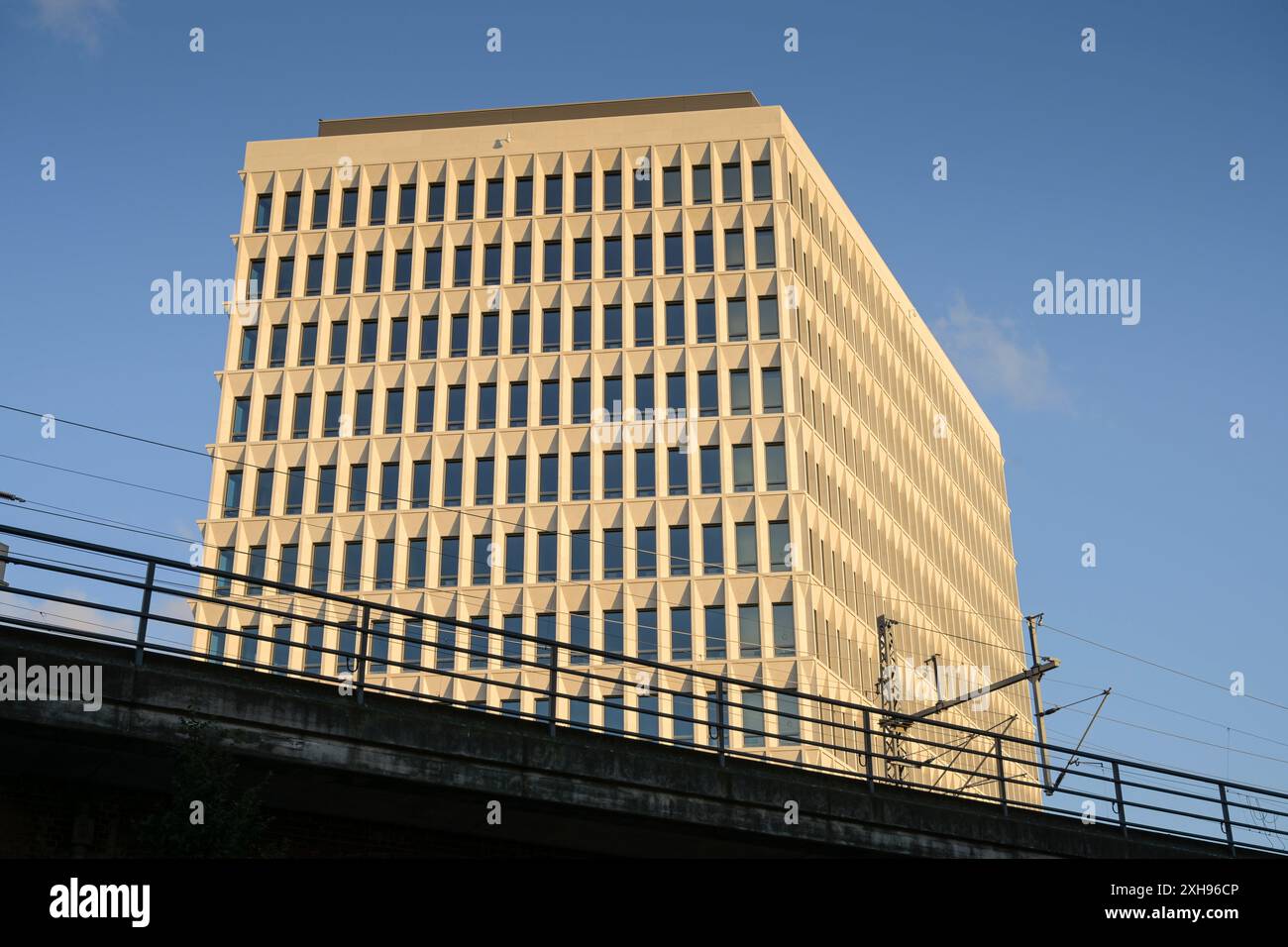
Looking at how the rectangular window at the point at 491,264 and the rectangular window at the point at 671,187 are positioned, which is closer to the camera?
the rectangular window at the point at 491,264

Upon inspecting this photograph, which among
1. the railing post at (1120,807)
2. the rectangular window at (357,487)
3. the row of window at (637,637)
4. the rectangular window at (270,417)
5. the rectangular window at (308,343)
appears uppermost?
the rectangular window at (308,343)

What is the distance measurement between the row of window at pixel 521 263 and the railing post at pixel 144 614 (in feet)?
168

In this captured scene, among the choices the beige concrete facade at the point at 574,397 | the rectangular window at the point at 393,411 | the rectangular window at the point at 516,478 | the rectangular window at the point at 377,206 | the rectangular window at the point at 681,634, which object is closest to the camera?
the rectangular window at the point at 681,634

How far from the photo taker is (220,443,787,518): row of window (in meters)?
63.5

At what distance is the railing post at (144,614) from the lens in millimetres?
16734

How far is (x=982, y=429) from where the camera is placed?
320ft

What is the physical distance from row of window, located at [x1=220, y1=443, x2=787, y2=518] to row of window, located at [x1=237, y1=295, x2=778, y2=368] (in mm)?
4965

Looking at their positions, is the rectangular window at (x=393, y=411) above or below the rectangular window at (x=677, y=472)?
above

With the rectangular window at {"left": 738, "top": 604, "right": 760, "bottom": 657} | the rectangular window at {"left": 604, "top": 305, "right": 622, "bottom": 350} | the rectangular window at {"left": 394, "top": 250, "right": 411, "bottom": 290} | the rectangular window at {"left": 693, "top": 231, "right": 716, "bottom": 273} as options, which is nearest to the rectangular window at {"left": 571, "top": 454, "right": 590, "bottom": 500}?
the rectangular window at {"left": 604, "top": 305, "right": 622, "bottom": 350}

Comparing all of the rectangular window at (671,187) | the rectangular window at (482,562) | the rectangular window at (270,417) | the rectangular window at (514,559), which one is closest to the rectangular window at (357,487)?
the rectangular window at (270,417)

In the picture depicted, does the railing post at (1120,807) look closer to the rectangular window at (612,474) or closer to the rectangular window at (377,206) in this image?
the rectangular window at (612,474)

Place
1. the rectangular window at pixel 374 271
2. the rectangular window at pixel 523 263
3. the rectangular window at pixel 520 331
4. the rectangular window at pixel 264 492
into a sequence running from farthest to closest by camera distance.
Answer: the rectangular window at pixel 374 271 < the rectangular window at pixel 523 263 < the rectangular window at pixel 520 331 < the rectangular window at pixel 264 492

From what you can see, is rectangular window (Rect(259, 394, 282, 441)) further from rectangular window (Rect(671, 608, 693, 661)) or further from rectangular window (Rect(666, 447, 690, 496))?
rectangular window (Rect(671, 608, 693, 661))
